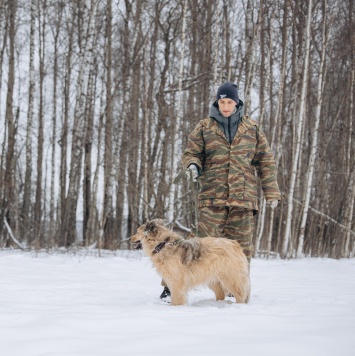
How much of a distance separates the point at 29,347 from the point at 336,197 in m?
13.3

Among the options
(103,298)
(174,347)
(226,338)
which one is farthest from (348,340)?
(103,298)

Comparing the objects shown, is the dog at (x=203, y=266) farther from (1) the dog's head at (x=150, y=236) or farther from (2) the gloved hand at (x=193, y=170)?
(2) the gloved hand at (x=193, y=170)

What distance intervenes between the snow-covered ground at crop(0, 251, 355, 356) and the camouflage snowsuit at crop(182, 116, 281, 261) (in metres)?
0.76

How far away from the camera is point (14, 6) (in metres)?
12.6

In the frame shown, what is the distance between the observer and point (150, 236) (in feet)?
14.6

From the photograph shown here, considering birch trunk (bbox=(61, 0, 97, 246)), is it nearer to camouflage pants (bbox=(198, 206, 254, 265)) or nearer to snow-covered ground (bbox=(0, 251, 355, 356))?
snow-covered ground (bbox=(0, 251, 355, 356))

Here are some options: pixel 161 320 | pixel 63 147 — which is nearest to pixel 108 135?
pixel 63 147

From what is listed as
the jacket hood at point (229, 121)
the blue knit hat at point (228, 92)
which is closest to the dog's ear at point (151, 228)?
the jacket hood at point (229, 121)

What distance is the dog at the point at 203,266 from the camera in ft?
13.5

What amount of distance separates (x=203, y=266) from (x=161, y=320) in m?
1.10

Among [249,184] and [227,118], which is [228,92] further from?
[249,184]

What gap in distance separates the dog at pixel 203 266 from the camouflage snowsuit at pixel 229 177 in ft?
1.45

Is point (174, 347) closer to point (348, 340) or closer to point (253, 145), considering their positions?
point (348, 340)

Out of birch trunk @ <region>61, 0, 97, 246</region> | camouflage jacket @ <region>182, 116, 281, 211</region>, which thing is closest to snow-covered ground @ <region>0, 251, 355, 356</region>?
camouflage jacket @ <region>182, 116, 281, 211</region>
